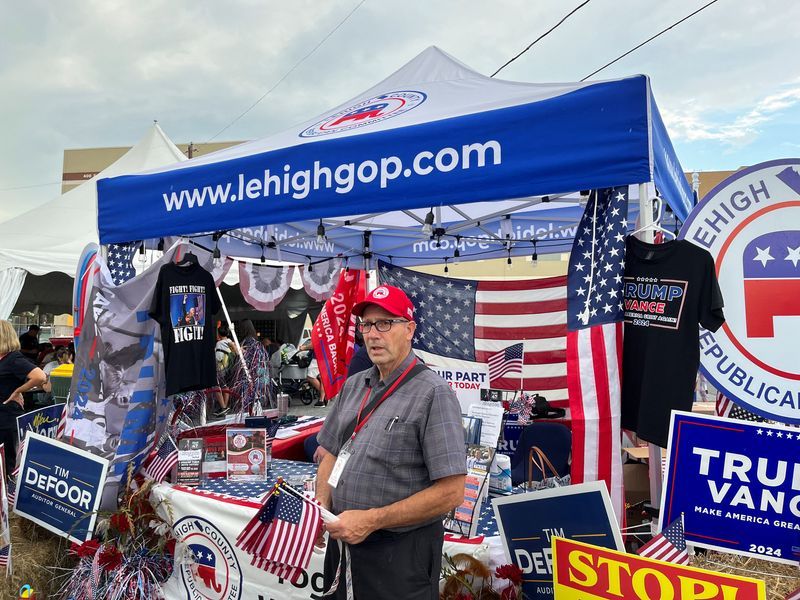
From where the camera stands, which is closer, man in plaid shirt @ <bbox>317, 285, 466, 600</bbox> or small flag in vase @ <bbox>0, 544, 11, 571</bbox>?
man in plaid shirt @ <bbox>317, 285, 466, 600</bbox>

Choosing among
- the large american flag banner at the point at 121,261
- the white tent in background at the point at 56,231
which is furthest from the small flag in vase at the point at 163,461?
the white tent in background at the point at 56,231

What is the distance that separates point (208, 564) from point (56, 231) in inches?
296

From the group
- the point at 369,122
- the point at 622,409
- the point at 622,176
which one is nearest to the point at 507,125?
the point at 622,176

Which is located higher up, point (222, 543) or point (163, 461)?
point (163, 461)

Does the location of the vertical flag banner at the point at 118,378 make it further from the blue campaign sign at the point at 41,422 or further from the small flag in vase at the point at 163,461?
the blue campaign sign at the point at 41,422

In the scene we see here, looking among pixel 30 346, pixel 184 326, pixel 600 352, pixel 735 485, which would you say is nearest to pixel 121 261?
pixel 184 326

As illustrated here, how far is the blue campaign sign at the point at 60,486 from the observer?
129 inches

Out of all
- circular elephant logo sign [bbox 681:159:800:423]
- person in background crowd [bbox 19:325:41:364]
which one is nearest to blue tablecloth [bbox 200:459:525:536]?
circular elephant logo sign [bbox 681:159:800:423]

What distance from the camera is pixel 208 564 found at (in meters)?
3.07

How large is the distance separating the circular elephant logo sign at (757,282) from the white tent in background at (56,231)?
6.77m

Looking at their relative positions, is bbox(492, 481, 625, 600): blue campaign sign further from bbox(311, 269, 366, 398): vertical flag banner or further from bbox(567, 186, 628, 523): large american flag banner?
bbox(311, 269, 366, 398): vertical flag banner

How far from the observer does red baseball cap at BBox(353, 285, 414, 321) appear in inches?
74.2

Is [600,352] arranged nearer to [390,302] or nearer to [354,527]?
[390,302]

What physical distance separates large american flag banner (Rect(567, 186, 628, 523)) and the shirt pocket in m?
0.88
